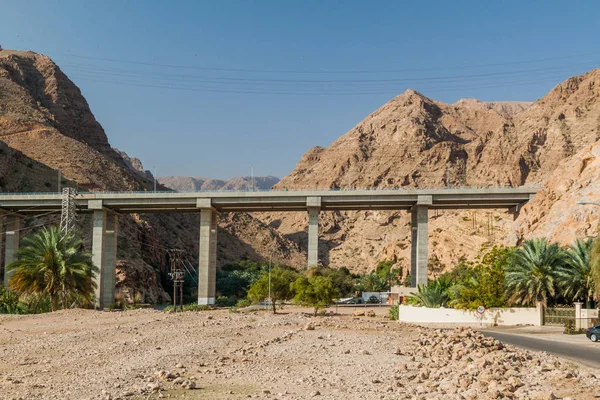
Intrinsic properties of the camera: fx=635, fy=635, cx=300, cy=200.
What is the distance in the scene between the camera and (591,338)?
31953mm

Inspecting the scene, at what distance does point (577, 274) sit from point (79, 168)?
93183 millimetres

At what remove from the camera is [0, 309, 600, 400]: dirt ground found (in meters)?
14.4

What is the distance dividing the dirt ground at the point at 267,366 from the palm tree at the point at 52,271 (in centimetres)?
1568

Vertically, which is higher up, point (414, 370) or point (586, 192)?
point (586, 192)

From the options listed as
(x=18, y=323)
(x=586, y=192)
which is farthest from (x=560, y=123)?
(x=18, y=323)

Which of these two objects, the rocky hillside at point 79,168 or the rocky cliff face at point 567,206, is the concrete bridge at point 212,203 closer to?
the rocky cliff face at point 567,206

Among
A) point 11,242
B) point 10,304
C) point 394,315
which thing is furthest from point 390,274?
point 10,304

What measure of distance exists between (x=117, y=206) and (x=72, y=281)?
33.5 m

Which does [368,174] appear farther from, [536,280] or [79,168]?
[536,280]

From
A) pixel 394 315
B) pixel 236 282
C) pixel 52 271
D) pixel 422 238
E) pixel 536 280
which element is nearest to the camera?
pixel 536 280

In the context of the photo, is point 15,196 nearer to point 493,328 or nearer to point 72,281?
point 72,281

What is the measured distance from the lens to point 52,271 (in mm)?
44875

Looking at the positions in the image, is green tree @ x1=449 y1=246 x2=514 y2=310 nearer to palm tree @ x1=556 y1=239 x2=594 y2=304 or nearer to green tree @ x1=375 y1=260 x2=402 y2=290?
palm tree @ x1=556 y1=239 x2=594 y2=304

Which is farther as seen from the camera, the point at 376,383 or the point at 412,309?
the point at 412,309
